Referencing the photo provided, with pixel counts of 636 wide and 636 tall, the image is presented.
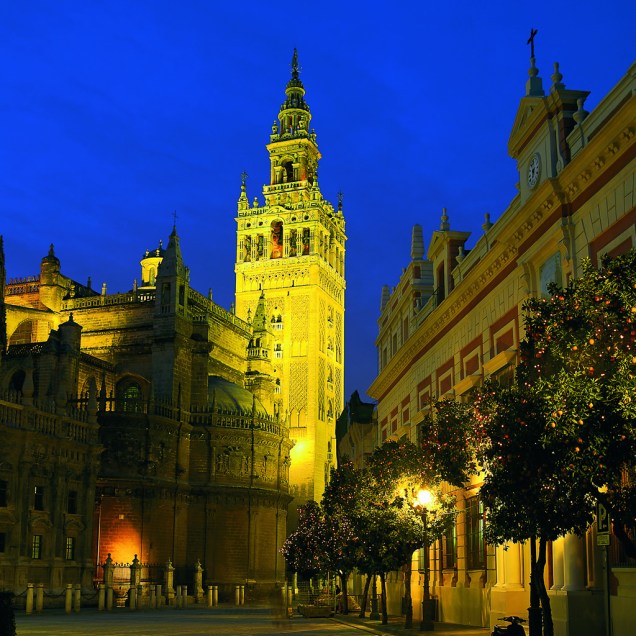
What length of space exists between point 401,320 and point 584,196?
903 inches

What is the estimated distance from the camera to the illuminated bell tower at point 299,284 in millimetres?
83875

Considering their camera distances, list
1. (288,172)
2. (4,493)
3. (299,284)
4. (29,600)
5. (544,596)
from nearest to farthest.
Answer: (544,596)
(29,600)
(4,493)
(299,284)
(288,172)

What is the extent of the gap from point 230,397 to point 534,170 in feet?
144

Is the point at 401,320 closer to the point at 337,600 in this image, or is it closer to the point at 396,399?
the point at 396,399

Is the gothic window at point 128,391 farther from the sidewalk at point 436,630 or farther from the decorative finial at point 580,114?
the decorative finial at point 580,114

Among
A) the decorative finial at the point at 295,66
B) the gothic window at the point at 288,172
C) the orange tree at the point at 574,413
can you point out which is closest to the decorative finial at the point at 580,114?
the orange tree at the point at 574,413

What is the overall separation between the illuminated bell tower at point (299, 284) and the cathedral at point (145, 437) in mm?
465

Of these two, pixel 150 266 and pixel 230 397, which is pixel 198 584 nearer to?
pixel 230 397

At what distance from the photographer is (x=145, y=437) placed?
53.8 meters

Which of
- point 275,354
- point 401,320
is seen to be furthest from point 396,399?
point 275,354

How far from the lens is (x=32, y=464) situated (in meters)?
40.6

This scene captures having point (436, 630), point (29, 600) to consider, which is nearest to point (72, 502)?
point (29, 600)

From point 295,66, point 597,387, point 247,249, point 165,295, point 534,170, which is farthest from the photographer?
point 295,66

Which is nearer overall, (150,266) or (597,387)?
(597,387)
